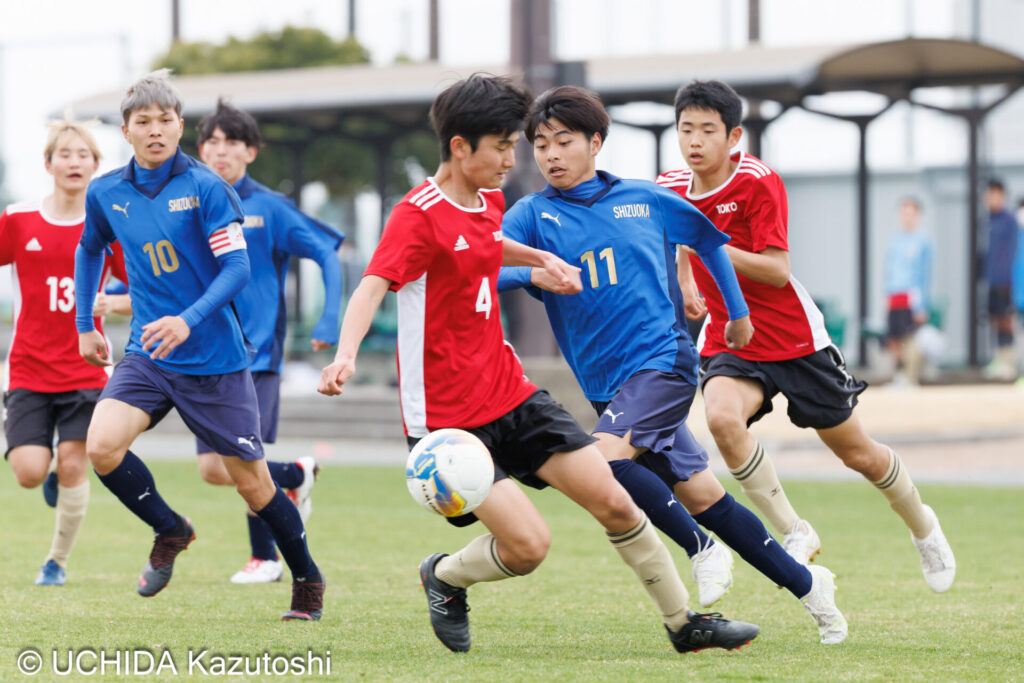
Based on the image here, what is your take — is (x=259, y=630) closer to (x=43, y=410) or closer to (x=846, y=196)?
(x=43, y=410)

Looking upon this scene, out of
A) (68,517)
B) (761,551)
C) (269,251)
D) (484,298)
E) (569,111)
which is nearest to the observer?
(484,298)

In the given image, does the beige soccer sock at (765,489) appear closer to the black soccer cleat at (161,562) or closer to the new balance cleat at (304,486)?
the new balance cleat at (304,486)

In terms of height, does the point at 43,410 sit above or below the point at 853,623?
above

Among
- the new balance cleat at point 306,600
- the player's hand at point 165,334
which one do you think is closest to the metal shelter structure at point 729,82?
the new balance cleat at point 306,600

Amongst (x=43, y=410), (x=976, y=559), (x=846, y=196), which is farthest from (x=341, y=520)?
(x=846, y=196)

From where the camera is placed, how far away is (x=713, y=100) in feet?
19.2

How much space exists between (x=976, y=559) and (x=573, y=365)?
3338 millimetres

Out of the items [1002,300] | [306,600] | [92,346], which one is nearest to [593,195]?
[306,600]

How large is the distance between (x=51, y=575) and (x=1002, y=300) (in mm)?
13600

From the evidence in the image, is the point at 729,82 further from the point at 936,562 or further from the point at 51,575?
the point at 51,575

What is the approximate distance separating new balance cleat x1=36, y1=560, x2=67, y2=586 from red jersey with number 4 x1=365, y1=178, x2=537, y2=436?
8.63ft

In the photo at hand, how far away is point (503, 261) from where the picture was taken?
5.10m

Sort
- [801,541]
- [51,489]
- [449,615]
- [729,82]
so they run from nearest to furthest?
[449,615] < [801,541] < [51,489] < [729,82]

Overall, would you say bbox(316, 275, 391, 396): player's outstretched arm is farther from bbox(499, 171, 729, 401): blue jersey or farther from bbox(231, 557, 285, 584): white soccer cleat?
bbox(231, 557, 285, 584): white soccer cleat
